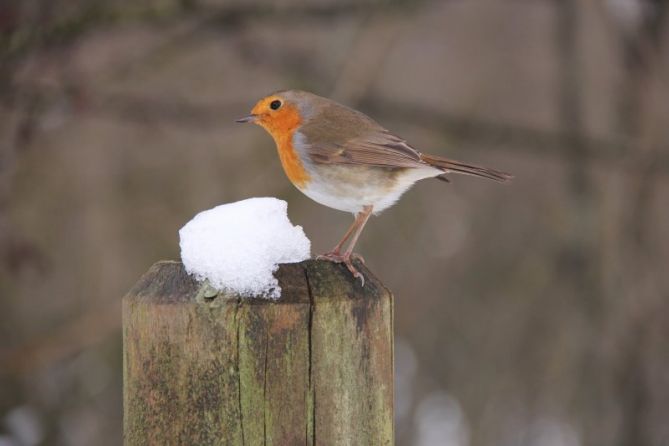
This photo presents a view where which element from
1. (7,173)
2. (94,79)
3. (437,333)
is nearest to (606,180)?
(437,333)

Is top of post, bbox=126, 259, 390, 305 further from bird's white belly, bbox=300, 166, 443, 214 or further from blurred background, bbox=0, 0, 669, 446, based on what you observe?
blurred background, bbox=0, 0, 669, 446

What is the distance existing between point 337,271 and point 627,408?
5776 mm

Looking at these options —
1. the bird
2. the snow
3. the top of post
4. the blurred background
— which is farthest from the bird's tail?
the blurred background

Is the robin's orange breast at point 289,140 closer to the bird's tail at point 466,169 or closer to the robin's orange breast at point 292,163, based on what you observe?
the robin's orange breast at point 292,163

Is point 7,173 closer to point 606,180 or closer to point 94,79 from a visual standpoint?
point 94,79

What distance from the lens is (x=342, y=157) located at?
134 inches

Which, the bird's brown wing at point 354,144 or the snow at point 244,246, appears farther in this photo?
the bird's brown wing at point 354,144

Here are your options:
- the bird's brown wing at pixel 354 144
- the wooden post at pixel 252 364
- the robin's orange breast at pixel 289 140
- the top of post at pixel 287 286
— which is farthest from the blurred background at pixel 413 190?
the wooden post at pixel 252 364

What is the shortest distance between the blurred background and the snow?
248 centimetres

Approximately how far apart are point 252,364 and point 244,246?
29 cm

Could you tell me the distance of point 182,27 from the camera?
5863 millimetres

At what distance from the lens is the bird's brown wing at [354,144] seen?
3.41 metres

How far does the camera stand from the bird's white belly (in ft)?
11.1

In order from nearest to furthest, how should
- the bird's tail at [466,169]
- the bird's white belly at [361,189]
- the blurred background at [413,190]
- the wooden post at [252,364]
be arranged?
the wooden post at [252,364] < the bird's tail at [466,169] < the bird's white belly at [361,189] < the blurred background at [413,190]
